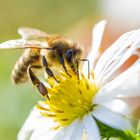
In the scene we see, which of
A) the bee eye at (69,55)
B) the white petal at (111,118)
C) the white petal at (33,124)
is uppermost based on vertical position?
the bee eye at (69,55)

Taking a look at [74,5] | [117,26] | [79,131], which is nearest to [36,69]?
[79,131]

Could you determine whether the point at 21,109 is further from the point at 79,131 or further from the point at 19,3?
the point at 19,3

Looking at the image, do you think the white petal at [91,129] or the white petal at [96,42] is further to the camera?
the white petal at [96,42]

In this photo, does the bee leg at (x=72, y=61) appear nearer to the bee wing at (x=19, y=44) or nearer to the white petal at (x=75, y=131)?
the bee wing at (x=19, y=44)

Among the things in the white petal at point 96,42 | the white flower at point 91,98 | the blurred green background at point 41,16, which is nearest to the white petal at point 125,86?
the white flower at point 91,98

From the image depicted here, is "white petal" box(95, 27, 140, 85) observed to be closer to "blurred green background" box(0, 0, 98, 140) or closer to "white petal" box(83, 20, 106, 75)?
"white petal" box(83, 20, 106, 75)

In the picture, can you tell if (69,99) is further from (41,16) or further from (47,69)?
(41,16)

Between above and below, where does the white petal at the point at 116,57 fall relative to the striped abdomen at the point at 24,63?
above
